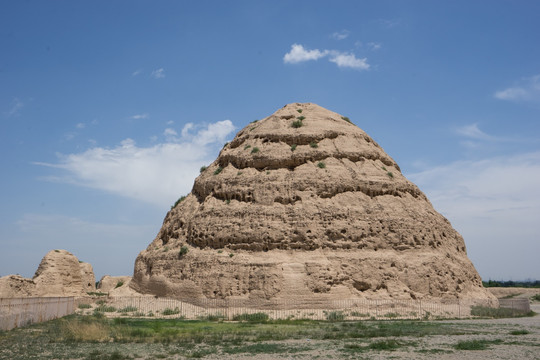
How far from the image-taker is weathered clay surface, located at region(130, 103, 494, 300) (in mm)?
25000

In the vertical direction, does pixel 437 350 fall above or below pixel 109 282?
below

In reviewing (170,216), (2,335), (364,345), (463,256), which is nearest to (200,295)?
(170,216)

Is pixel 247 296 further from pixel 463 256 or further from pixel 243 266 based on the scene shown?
pixel 463 256

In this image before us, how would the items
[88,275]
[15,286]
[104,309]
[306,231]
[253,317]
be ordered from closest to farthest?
[253,317]
[104,309]
[306,231]
[15,286]
[88,275]

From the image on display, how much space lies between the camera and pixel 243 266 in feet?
82.9

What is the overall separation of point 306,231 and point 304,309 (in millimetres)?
4231

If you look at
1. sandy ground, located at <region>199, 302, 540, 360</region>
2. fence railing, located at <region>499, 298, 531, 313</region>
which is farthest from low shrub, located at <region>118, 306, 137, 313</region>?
fence railing, located at <region>499, 298, 531, 313</region>

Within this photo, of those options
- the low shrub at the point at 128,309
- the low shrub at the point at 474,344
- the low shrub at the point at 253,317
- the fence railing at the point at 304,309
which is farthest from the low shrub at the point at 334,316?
the low shrub at the point at 128,309

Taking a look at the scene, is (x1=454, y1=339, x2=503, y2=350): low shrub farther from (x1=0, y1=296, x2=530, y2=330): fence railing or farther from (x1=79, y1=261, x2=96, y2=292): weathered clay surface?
(x1=79, y1=261, x2=96, y2=292): weathered clay surface

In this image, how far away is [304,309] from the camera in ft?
77.6

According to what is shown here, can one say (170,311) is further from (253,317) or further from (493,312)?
→ (493,312)

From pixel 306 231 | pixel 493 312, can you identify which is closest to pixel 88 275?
pixel 306 231

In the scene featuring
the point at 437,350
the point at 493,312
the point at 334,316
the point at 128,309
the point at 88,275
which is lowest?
the point at 493,312

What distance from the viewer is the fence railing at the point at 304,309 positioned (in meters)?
23.1
